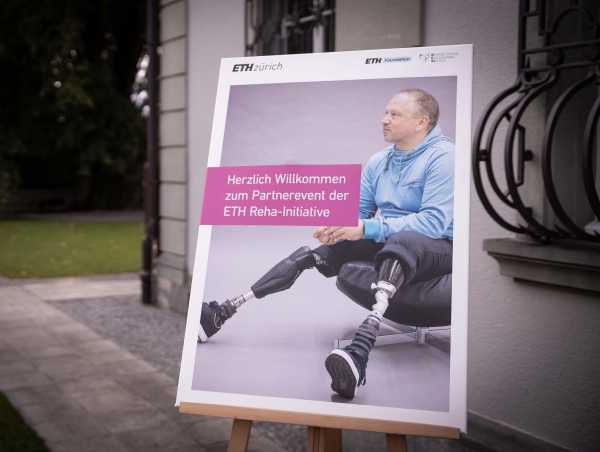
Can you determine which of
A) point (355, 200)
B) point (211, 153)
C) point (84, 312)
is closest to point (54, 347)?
point (84, 312)

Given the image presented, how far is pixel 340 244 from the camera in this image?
231 cm

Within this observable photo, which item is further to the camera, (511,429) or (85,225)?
(85,225)

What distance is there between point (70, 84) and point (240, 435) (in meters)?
15.6

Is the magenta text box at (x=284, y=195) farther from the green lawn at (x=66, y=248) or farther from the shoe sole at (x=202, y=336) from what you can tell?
the green lawn at (x=66, y=248)

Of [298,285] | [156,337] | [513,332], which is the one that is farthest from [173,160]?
[298,285]

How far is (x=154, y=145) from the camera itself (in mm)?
7109

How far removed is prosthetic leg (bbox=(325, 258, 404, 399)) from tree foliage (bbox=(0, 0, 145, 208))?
15191 millimetres

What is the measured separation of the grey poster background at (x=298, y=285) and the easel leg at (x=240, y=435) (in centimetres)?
15

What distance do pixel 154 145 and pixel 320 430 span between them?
208 inches

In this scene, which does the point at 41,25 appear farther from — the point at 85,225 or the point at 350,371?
the point at 350,371

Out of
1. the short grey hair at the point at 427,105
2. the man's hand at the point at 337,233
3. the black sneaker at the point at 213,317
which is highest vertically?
the short grey hair at the point at 427,105

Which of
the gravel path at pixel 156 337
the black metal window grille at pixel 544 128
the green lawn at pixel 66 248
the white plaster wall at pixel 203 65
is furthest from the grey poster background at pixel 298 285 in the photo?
the green lawn at pixel 66 248

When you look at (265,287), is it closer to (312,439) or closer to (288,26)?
(312,439)

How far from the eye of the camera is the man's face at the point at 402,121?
2.31 metres
